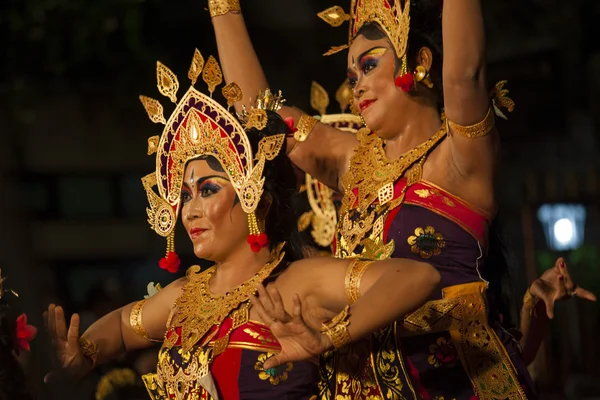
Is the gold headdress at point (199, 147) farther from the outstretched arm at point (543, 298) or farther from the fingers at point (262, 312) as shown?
the outstretched arm at point (543, 298)

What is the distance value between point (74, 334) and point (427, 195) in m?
1.09

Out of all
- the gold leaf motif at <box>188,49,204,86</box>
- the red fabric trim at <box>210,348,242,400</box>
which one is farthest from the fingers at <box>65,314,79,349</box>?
the gold leaf motif at <box>188,49,204,86</box>

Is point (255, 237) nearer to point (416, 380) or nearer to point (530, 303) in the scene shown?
point (416, 380)

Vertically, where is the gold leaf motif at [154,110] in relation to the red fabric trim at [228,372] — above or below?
above

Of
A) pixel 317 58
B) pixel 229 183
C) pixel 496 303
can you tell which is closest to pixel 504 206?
pixel 317 58

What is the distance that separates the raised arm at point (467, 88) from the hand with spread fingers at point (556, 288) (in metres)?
0.53

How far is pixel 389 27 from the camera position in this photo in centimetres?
337

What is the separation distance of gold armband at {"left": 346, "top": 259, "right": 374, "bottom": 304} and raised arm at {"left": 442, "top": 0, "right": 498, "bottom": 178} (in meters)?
0.56

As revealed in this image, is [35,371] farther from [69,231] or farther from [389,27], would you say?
[69,231]

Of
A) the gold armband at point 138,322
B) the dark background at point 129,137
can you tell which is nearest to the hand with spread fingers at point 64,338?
the gold armband at point 138,322

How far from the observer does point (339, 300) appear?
2.84 metres

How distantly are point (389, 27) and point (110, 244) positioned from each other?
3732mm

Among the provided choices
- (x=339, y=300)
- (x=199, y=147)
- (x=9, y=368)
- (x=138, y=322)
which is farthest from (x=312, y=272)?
(x=9, y=368)

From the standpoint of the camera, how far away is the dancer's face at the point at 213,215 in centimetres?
301
